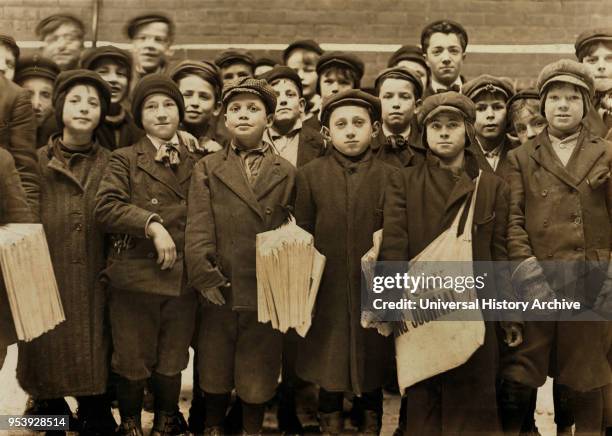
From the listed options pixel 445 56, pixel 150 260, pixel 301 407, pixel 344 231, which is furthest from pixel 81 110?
pixel 445 56

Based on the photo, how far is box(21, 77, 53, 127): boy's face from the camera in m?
4.37

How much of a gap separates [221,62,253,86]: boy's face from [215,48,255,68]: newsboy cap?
0.02 metres

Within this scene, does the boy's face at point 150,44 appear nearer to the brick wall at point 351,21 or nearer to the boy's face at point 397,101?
the brick wall at point 351,21

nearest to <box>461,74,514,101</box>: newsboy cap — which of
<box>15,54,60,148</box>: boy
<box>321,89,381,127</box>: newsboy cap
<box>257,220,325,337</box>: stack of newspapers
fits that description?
<box>321,89,381,127</box>: newsboy cap

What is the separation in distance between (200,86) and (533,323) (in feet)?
6.95

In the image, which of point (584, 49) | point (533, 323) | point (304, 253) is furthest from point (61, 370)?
point (584, 49)

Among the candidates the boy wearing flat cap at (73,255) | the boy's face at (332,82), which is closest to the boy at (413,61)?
the boy's face at (332,82)

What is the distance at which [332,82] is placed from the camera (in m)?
4.57

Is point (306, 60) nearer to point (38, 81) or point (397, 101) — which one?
point (397, 101)

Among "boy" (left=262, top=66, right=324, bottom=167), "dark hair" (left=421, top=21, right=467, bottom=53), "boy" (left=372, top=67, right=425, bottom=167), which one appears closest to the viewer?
"boy" (left=372, top=67, right=425, bottom=167)

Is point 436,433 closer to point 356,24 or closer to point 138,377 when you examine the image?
point 138,377

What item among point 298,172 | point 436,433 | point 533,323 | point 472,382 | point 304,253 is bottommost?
point 436,433

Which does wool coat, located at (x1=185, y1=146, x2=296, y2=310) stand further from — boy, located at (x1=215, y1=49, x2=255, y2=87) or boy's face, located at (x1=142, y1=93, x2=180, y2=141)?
boy, located at (x1=215, y1=49, x2=255, y2=87)

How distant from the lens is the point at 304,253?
384 centimetres
